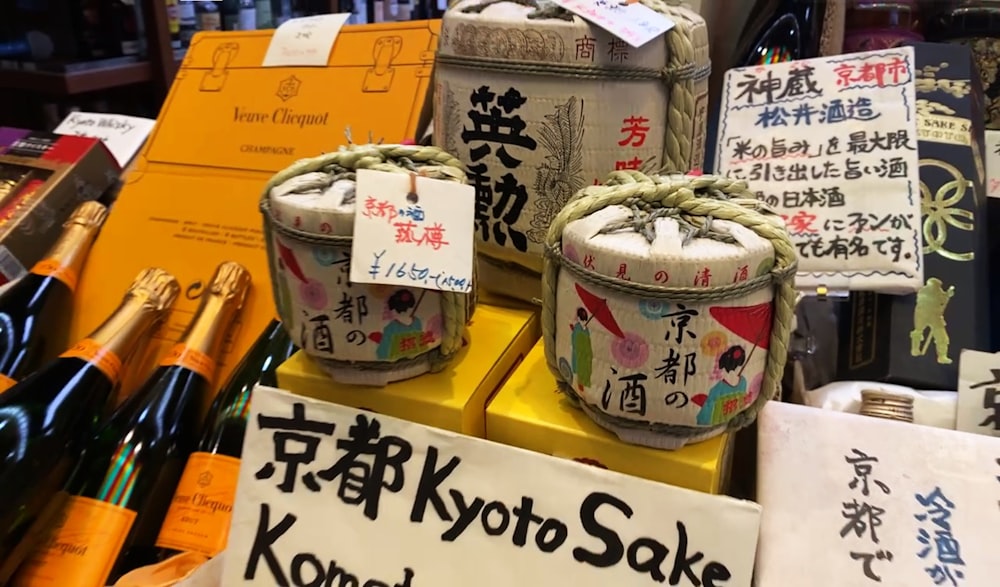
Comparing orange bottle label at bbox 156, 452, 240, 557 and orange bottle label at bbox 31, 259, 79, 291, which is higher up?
orange bottle label at bbox 31, 259, 79, 291

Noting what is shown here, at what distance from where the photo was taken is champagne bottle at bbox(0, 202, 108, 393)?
1135mm

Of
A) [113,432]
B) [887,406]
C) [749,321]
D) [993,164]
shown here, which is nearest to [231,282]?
Answer: [113,432]

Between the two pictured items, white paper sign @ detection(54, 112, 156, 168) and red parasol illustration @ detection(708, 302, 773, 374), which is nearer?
red parasol illustration @ detection(708, 302, 773, 374)

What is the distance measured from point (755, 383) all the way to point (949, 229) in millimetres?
496

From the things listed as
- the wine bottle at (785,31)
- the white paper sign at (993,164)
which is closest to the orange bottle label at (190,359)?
the wine bottle at (785,31)

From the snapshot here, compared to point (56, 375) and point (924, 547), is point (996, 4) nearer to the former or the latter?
point (924, 547)

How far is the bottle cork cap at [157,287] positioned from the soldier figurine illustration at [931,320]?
1.01 meters

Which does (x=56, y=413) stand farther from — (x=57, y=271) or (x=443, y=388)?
(x=443, y=388)

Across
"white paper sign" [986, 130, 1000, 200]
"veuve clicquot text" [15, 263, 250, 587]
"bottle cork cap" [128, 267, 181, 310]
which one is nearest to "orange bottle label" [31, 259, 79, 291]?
"bottle cork cap" [128, 267, 181, 310]

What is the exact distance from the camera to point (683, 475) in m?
0.64

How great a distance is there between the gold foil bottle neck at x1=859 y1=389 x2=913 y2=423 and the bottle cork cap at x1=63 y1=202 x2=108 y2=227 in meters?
1.18

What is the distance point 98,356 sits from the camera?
3.38 feet

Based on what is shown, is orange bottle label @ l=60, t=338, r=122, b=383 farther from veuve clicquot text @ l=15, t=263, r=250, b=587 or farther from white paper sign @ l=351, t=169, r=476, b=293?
white paper sign @ l=351, t=169, r=476, b=293

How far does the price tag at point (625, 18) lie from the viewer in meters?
0.72
